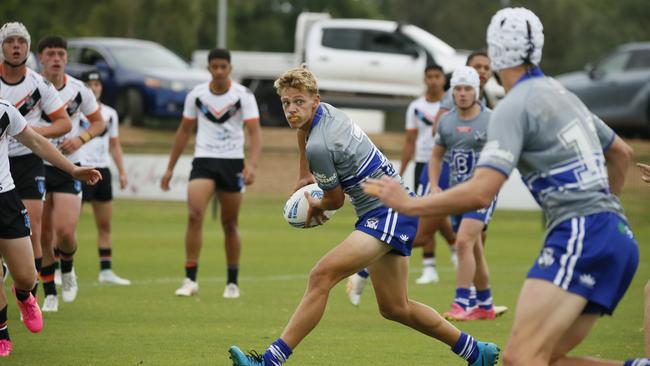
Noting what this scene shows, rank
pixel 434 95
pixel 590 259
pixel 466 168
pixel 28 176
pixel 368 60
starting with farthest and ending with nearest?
pixel 368 60 < pixel 434 95 < pixel 466 168 < pixel 28 176 < pixel 590 259

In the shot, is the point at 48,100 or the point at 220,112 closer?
the point at 48,100

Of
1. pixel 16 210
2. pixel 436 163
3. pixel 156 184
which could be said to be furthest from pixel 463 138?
pixel 156 184

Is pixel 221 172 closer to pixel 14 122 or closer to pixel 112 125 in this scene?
pixel 112 125

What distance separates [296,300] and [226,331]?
230 centimetres

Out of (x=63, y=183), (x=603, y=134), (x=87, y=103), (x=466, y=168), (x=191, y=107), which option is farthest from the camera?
(x=191, y=107)

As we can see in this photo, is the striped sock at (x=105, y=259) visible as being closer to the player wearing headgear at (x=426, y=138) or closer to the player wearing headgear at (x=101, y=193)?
the player wearing headgear at (x=101, y=193)

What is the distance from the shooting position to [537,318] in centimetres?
530

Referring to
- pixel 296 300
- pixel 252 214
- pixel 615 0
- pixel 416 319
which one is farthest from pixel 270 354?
pixel 615 0

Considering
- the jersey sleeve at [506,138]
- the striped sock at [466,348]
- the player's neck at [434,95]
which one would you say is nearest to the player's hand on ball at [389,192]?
the jersey sleeve at [506,138]

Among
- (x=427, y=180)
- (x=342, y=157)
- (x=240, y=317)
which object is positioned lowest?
(x=240, y=317)

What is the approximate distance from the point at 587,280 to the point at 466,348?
218 centimetres

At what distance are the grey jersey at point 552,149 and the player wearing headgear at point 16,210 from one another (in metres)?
3.69

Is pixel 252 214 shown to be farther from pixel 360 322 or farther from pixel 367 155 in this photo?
pixel 367 155

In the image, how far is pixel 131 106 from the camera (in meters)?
27.2
